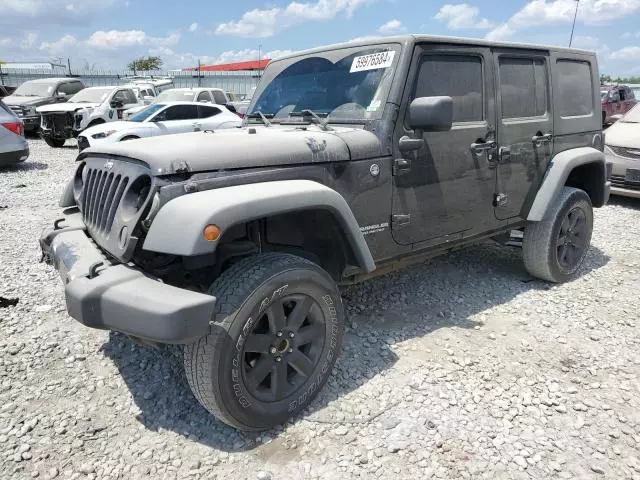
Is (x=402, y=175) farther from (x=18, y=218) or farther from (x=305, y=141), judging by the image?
(x=18, y=218)

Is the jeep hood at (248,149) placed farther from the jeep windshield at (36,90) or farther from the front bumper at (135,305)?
the jeep windshield at (36,90)

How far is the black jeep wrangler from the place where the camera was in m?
2.32

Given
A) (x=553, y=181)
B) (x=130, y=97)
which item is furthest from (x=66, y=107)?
(x=553, y=181)

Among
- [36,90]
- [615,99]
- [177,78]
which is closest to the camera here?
[36,90]

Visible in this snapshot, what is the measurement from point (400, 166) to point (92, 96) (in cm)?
1473

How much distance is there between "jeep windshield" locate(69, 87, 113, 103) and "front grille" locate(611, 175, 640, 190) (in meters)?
13.2

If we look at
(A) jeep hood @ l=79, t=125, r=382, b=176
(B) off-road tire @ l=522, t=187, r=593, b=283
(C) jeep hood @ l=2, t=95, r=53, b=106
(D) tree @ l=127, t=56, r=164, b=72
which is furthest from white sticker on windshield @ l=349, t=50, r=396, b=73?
(D) tree @ l=127, t=56, r=164, b=72

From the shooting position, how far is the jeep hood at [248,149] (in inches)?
96.7

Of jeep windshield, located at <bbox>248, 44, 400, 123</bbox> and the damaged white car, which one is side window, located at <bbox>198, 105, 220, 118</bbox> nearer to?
the damaged white car

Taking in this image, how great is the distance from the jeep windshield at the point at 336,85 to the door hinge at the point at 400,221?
2.10 ft

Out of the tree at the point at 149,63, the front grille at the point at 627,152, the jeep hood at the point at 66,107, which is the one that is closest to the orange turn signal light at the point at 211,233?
the front grille at the point at 627,152

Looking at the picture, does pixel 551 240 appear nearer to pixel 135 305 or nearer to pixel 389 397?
pixel 389 397

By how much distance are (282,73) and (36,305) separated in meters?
2.64

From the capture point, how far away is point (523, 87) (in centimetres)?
407
